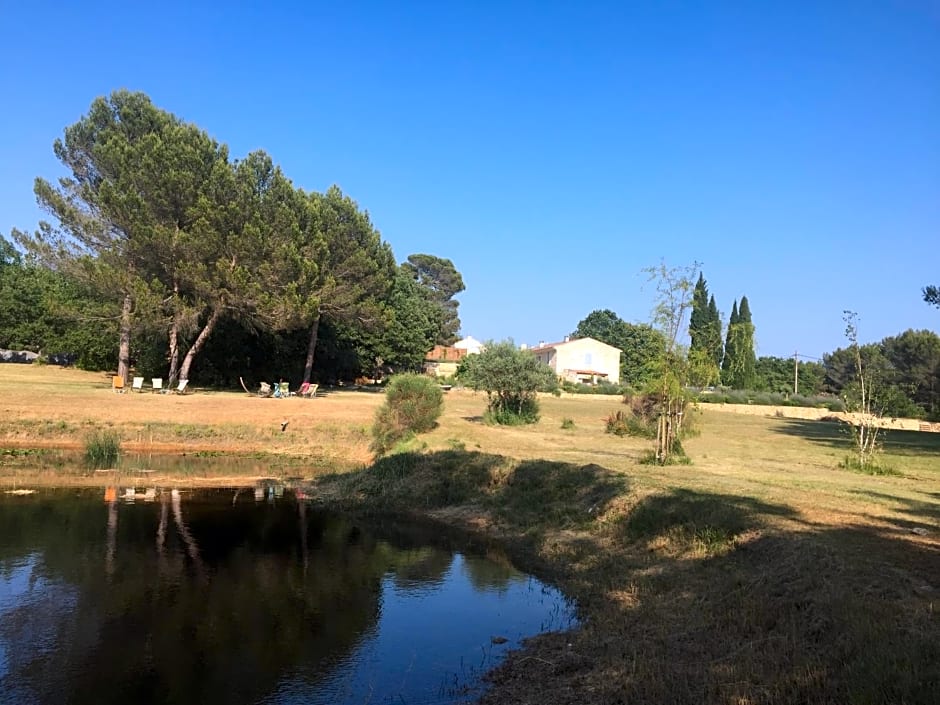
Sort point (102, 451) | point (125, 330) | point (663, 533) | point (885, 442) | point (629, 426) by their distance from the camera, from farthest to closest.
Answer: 1. point (125, 330)
2. point (885, 442)
3. point (629, 426)
4. point (102, 451)
5. point (663, 533)

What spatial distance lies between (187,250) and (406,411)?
18258mm

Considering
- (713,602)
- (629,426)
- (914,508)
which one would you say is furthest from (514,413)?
(713,602)

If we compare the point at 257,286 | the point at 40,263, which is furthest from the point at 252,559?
the point at 40,263

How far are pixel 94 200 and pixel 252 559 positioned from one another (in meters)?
34.0

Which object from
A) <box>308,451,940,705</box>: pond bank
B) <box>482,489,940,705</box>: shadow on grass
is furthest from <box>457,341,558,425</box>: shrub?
<box>482,489,940,705</box>: shadow on grass

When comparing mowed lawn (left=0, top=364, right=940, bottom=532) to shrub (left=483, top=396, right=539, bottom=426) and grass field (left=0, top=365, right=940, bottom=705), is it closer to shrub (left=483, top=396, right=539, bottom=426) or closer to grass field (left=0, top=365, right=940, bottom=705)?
grass field (left=0, top=365, right=940, bottom=705)

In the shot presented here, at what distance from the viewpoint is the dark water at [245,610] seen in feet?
24.3

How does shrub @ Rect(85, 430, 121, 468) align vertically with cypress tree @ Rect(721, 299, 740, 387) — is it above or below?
below

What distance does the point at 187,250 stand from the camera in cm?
3719

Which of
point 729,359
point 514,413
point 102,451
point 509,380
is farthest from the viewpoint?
point 729,359

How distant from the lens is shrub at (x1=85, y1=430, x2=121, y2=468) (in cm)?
2284

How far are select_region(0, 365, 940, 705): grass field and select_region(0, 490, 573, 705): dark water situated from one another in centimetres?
108

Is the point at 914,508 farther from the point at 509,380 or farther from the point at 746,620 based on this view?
the point at 509,380

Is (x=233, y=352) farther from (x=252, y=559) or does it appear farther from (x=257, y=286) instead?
(x=252, y=559)
